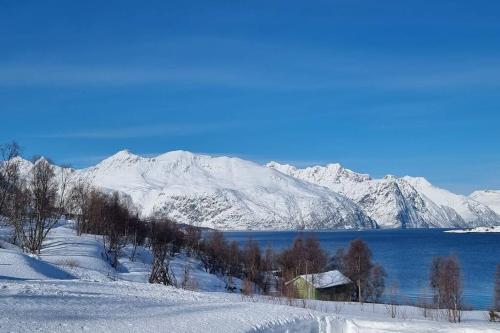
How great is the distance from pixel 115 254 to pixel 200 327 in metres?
50.4

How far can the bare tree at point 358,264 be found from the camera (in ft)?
236

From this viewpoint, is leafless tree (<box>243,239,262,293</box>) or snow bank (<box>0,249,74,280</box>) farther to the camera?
leafless tree (<box>243,239,262,293</box>)

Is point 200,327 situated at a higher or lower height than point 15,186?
lower

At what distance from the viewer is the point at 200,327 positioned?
1449 centimetres

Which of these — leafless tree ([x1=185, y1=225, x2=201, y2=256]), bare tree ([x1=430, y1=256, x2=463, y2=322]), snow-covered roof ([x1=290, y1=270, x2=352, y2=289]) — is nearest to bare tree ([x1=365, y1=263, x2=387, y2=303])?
snow-covered roof ([x1=290, y1=270, x2=352, y2=289])

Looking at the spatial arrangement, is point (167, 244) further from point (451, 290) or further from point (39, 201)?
point (39, 201)

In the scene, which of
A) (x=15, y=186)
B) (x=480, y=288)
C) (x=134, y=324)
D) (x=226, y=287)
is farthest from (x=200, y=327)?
(x=480, y=288)

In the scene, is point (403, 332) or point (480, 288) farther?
point (480, 288)

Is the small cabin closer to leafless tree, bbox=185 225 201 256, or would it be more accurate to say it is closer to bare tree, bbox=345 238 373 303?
bare tree, bbox=345 238 373 303

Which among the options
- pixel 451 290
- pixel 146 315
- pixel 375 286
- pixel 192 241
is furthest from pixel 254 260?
pixel 146 315

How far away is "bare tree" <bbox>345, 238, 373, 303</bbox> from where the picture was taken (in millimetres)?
71875

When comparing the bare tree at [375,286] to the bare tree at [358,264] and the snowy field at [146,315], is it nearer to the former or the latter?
the bare tree at [358,264]

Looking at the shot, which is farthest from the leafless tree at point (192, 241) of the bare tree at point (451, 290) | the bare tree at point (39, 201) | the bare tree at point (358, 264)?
the bare tree at point (451, 290)

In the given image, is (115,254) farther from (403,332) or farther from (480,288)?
(403,332)
